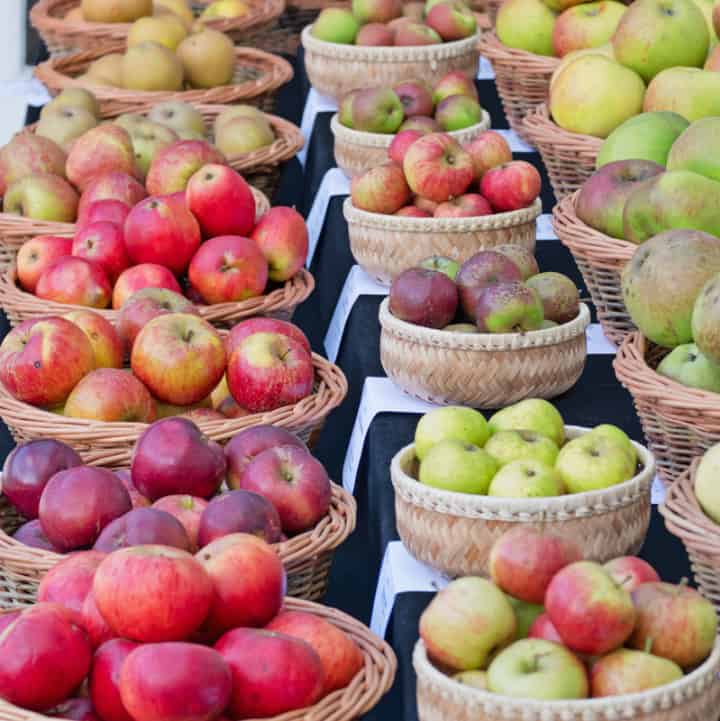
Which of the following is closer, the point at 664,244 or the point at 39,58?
the point at 664,244

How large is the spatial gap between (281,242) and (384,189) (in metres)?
0.20

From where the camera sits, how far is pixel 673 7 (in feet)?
8.95

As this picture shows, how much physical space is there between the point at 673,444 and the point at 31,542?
0.75 meters

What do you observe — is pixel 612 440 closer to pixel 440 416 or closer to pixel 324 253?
pixel 440 416

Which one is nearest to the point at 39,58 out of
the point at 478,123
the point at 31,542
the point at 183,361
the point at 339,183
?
the point at 339,183

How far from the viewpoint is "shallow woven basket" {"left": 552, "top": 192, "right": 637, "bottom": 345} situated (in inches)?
85.0

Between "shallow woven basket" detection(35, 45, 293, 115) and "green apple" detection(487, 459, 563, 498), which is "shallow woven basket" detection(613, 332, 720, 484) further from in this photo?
"shallow woven basket" detection(35, 45, 293, 115)

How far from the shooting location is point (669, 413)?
5.77 ft

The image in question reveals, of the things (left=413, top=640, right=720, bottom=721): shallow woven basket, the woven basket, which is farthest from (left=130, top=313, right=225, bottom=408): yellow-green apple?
(left=413, top=640, right=720, bottom=721): shallow woven basket


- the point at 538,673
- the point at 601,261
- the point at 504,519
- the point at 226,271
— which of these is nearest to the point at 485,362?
the point at 601,261

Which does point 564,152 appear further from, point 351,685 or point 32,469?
point 351,685

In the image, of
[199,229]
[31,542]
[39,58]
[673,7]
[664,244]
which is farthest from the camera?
[39,58]

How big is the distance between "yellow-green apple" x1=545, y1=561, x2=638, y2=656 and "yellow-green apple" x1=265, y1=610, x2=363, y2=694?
251mm

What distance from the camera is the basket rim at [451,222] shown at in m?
2.43
